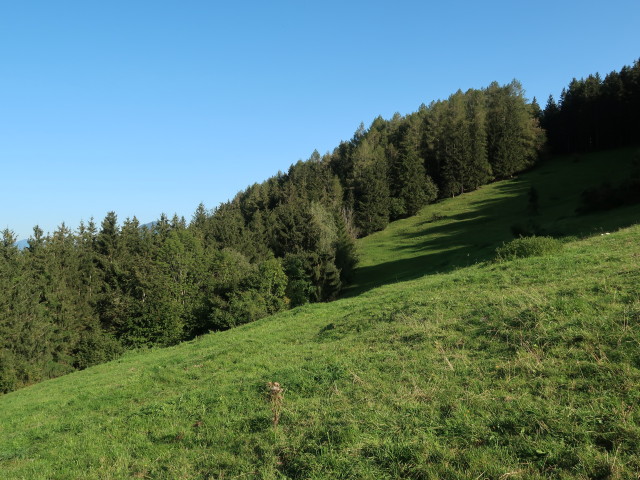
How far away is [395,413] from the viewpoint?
21.3ft

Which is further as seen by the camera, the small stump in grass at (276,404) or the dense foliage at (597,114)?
the dense foliage at (597,114)

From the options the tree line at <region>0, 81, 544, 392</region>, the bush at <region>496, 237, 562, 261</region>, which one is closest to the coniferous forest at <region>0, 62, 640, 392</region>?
the tree line at <region>0, 81, 544, 392</region>

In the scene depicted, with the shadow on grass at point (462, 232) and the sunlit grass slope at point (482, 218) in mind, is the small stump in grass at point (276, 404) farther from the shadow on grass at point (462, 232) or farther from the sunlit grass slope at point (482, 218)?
the sunlit grass slope at point (482, 218)

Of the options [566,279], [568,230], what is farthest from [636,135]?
[566,279]

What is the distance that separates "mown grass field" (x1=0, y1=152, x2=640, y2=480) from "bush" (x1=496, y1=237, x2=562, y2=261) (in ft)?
13.5

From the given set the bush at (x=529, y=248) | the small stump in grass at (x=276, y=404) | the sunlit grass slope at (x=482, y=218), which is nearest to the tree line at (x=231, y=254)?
the sunlit grass slope at (x=482, y=218)

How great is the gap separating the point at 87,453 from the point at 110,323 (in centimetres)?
5438

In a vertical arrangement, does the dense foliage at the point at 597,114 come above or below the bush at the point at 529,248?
above

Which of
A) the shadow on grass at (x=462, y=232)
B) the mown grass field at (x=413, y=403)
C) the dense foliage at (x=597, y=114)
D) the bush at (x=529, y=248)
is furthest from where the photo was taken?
the dense foliage at (x=597, y=114)

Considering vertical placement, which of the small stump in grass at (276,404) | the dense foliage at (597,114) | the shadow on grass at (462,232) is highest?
the dense foliage at (597,114)

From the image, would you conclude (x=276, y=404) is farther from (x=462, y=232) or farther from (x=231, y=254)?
(x=462, y=232)

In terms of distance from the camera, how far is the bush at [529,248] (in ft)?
64.1

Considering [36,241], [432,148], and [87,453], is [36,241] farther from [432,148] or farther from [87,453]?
[432,148]

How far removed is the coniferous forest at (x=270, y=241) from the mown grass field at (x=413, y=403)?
27.9 m
